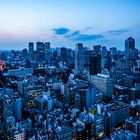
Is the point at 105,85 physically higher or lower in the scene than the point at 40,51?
lower

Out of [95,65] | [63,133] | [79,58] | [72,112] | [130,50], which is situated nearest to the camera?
[63,133]

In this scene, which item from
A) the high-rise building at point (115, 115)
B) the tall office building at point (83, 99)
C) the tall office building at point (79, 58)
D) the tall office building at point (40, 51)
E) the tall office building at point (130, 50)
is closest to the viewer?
the high-rise building at point (115, 115)

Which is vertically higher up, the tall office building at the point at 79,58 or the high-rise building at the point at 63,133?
the tall office building at the point at 79,58

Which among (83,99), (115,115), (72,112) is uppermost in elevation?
(83,99)

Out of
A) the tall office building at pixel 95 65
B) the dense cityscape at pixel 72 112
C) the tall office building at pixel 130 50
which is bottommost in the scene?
the dense cityscape at pixel 72 112

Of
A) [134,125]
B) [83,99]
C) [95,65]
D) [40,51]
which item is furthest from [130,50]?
[134,125]

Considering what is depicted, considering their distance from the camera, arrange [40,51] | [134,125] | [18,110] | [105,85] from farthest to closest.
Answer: [40,51] < [105,85] < [18,110] < [134,125]

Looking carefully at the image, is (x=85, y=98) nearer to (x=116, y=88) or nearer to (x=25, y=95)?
(x=25, y=95)

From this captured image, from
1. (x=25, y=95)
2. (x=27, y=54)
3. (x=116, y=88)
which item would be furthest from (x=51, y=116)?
(x=27, y=54)

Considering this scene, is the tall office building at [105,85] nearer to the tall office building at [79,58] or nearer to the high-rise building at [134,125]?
the high-rise building at [134,125]

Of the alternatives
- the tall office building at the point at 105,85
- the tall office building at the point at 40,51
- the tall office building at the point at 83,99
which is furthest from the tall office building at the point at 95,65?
the tall office building at the point at 40,51

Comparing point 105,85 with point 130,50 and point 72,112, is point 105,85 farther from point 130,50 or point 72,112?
point 130,50
